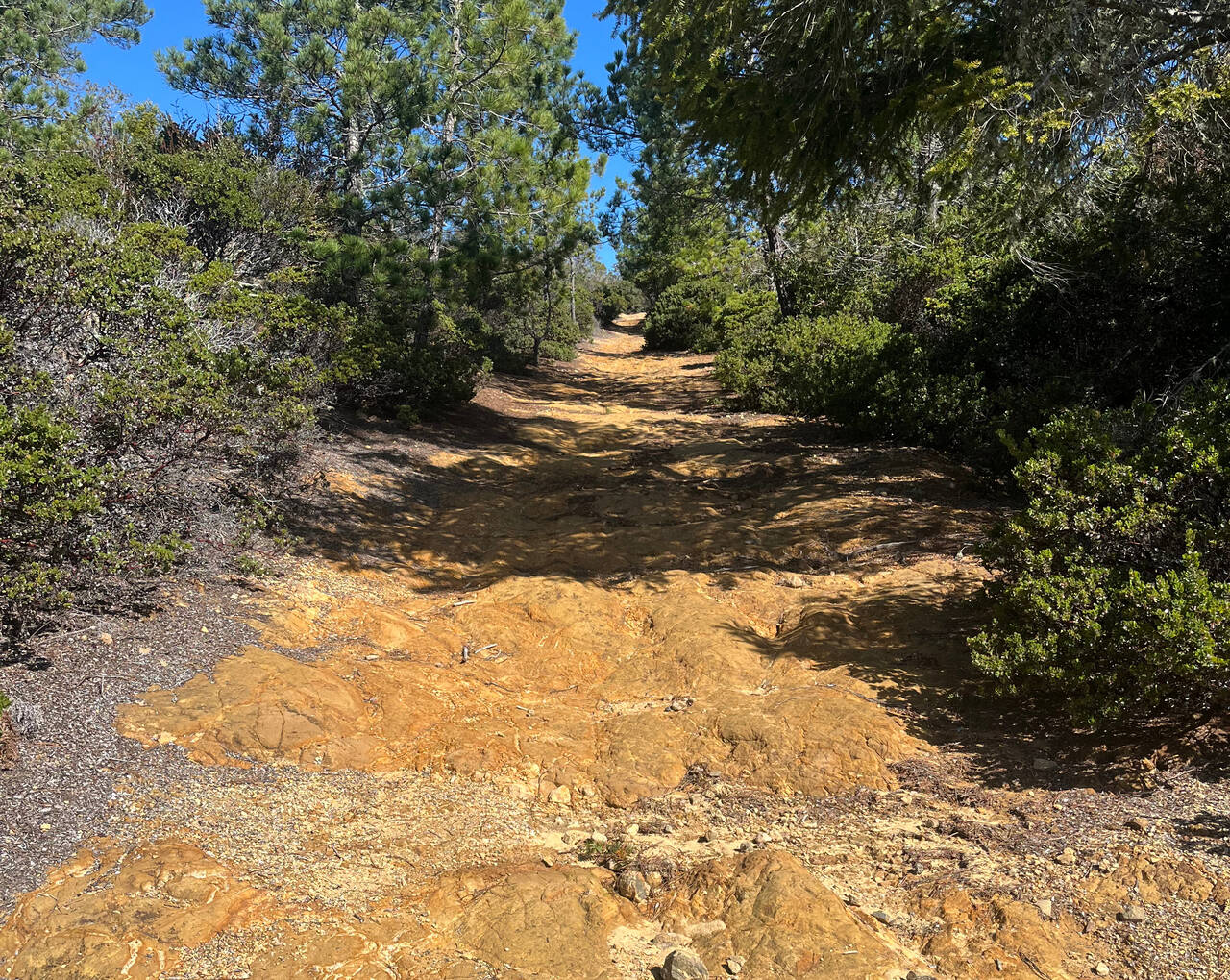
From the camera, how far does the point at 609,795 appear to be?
12.4 feet

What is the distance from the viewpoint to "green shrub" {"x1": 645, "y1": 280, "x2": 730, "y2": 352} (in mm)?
22188

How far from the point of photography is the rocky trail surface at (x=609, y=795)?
2605 mm

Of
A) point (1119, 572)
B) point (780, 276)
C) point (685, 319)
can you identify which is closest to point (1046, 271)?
point (1119, 572)

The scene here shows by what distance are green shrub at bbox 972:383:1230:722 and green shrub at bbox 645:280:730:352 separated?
1694 centimetres

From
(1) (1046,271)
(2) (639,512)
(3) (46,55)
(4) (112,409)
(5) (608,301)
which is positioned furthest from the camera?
(5) (608,301)

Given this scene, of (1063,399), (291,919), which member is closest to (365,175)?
(1063,399)

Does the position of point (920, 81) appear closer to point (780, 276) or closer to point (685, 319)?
point (780, 276)

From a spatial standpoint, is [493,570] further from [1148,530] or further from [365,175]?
[365,175]

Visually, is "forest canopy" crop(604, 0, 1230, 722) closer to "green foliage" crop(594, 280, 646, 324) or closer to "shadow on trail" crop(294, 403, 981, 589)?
"shadow on trail" crop(294, 403, 981, 589)

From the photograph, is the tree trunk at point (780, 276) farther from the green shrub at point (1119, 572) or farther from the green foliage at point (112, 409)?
the green shrub at point (1119, 572)

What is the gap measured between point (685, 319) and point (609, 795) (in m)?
24.3

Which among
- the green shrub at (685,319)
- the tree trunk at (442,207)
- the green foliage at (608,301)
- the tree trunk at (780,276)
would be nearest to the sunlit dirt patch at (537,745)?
the tree trunk at (442,207)

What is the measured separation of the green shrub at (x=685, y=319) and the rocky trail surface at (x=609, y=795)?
51.6 ft

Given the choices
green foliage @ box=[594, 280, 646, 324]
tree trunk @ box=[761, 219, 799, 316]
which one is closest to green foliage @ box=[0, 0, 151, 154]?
tree trunk @ box=[761, 219, 799, 316]
